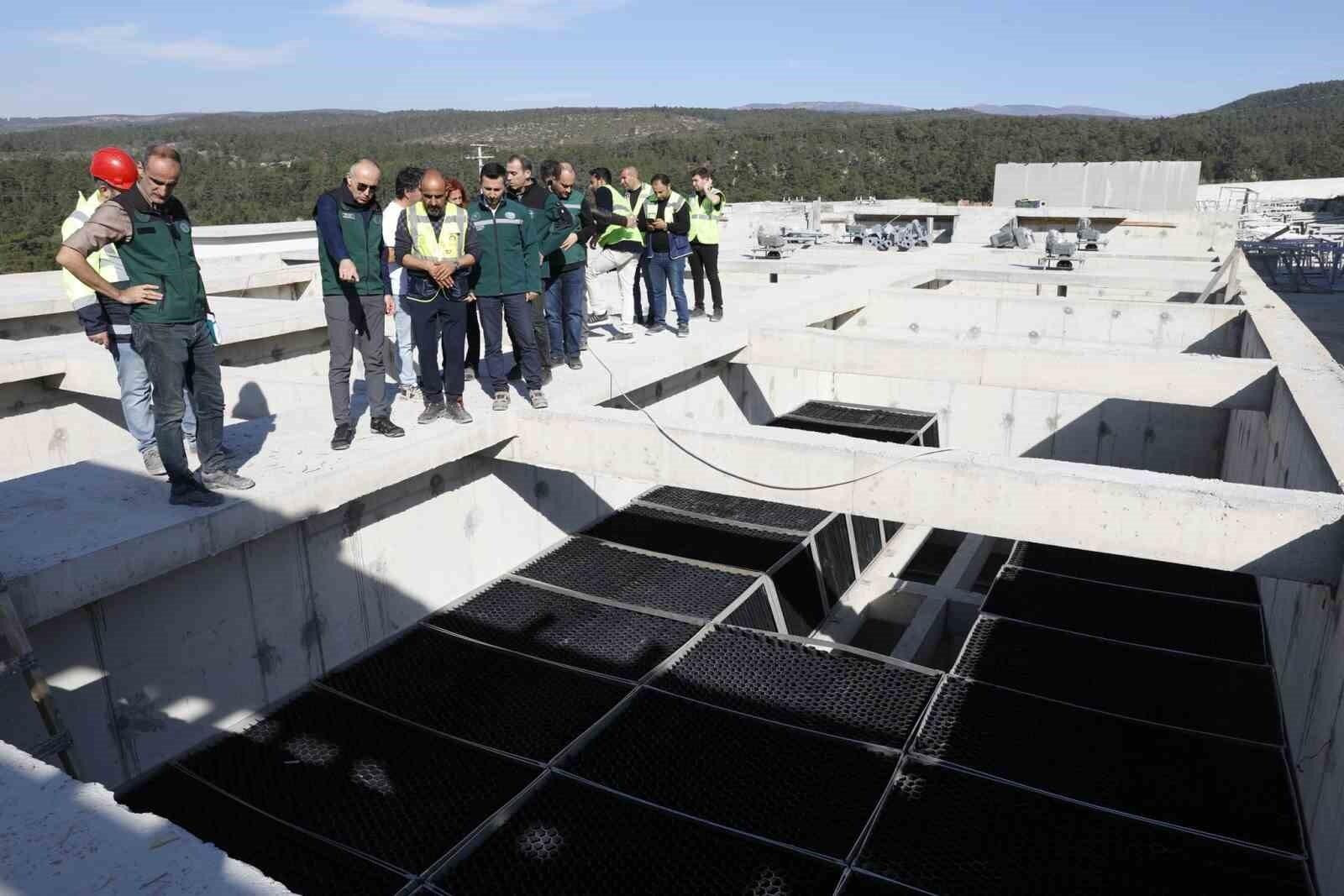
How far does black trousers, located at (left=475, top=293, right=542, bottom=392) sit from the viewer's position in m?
6.79

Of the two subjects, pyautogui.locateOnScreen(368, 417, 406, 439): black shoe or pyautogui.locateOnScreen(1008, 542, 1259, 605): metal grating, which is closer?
pyautogui.locateOnScreen(368, 417, 406, 439): black shoe

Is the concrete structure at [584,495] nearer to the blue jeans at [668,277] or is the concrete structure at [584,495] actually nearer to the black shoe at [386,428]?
the black shoe at [386,428]

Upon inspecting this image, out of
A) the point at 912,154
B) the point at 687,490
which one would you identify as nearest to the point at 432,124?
the point at 912,154

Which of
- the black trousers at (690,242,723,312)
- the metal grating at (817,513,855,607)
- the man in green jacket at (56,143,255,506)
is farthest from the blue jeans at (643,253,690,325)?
the man in green jacket at (56,143,255,506)

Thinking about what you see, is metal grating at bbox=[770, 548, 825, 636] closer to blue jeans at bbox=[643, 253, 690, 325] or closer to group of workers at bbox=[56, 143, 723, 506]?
group of workers at bbox=[56, 143, 723, 506]

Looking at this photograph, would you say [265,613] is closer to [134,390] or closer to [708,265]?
[134,390]

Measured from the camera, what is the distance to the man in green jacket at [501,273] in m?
6.54

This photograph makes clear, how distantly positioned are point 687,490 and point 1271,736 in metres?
5.45

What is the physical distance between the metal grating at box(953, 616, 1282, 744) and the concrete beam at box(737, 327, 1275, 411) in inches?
103

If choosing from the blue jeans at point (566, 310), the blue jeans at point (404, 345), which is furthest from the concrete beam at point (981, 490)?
the blue jeans at point (566, 310)

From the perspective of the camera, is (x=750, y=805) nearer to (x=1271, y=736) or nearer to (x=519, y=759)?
(x=519, y=759)

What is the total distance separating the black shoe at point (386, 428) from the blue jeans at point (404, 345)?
118 cm

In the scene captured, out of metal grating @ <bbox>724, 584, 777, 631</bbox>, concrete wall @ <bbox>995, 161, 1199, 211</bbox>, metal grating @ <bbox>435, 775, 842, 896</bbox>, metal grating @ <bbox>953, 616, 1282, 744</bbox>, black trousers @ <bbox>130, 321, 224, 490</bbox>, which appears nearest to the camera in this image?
metal grating @ <bbox>435, 775, 842, 896</bbox>

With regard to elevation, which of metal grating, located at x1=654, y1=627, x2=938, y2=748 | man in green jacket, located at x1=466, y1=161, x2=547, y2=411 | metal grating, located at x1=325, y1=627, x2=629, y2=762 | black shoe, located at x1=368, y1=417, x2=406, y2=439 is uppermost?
man in green jacket, located at x1=466, y1=161, x2=547, y2=411
